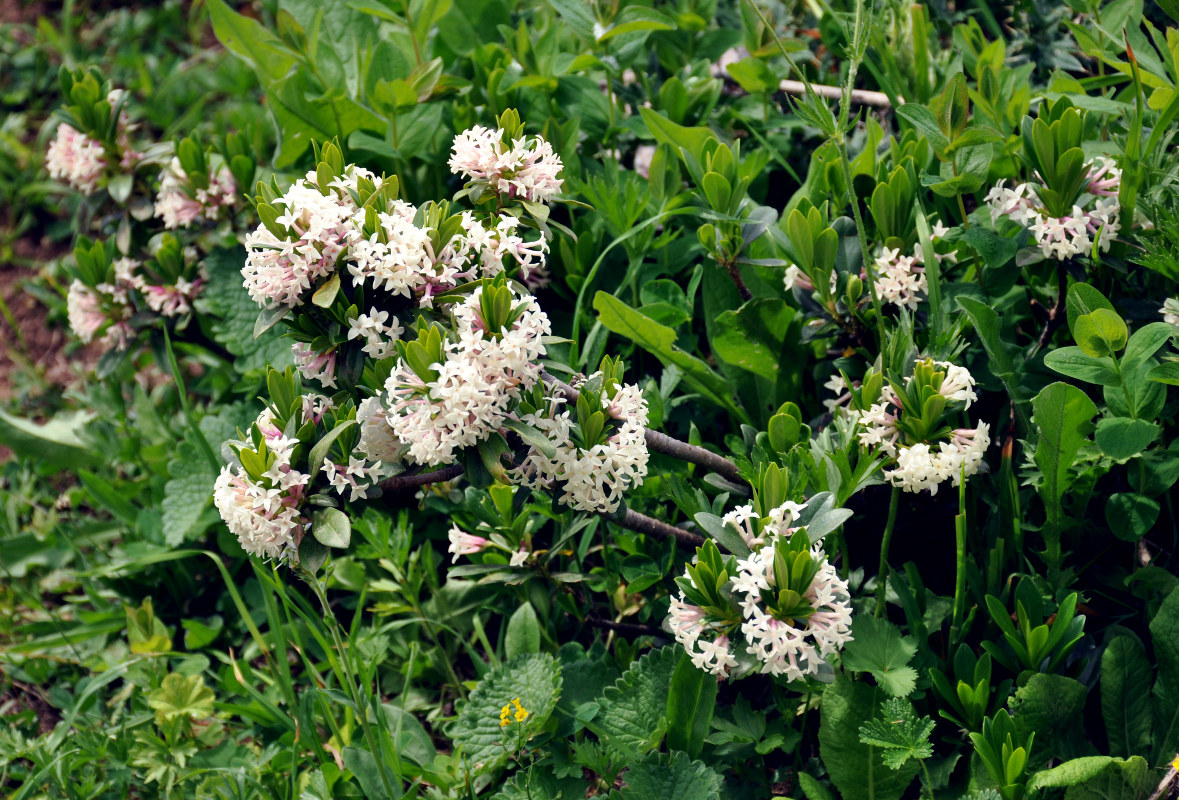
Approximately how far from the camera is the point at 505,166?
1.69 m

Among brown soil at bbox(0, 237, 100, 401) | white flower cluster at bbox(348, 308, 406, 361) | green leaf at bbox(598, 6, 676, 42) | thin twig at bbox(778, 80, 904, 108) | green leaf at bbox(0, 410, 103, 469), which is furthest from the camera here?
brown soil at bbox(0, 237, 100, 401)

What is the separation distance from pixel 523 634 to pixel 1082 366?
3.84 feet

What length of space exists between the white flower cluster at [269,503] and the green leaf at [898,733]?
0.97 metres

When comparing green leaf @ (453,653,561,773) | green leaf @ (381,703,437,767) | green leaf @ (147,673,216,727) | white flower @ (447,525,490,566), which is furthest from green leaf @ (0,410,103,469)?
green leaf @ (453,653,561,773)

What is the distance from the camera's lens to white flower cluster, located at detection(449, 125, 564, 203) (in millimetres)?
1702

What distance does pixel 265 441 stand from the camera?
1545 millimetres

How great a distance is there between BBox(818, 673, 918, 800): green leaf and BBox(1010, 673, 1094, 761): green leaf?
0.21 meters

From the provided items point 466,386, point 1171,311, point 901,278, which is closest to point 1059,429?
point 1171,311

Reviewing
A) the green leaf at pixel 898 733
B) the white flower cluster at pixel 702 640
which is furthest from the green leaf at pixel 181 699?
the green leaf at pixel 898 733

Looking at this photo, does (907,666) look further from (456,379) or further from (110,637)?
(110,637)

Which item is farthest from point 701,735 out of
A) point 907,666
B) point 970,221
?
point 970,221

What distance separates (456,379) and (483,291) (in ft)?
0.45

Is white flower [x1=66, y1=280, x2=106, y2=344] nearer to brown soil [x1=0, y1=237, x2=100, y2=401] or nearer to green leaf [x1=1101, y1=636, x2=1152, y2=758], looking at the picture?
brown soil [x1=0, y1=237, x2=100, y2=401]

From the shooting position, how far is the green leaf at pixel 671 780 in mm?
1729
